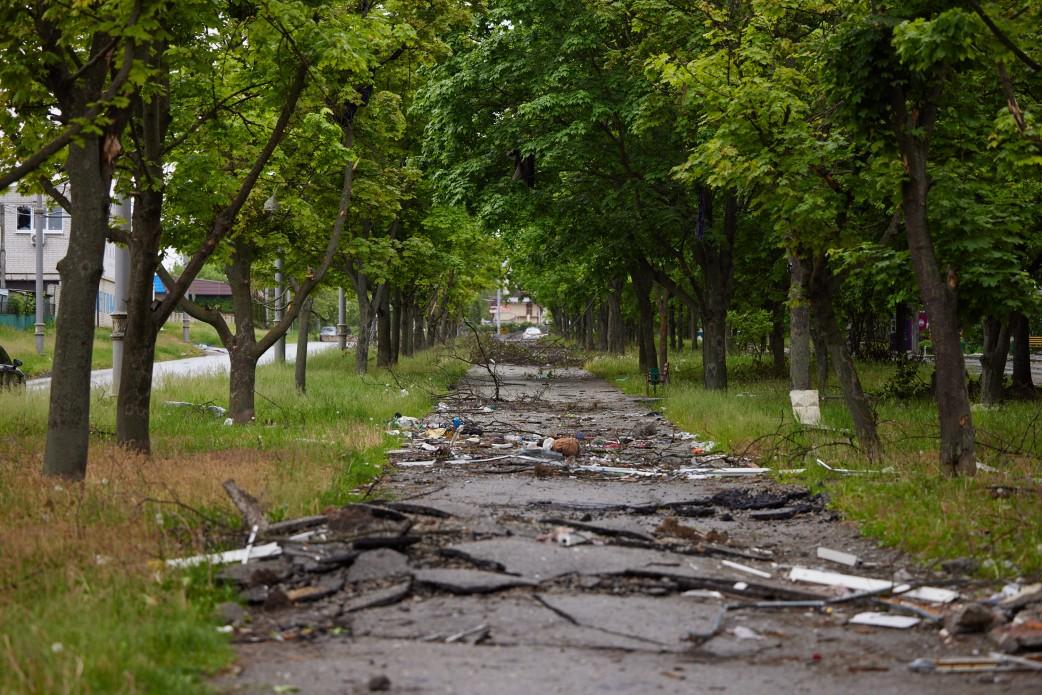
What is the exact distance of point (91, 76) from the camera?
10891 millimetres

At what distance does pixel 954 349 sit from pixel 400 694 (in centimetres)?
798

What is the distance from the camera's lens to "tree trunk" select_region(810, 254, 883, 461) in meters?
13.5

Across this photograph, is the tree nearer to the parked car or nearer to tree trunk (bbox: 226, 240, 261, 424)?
tree trunk (bbox: 226, 240, 261, 424)

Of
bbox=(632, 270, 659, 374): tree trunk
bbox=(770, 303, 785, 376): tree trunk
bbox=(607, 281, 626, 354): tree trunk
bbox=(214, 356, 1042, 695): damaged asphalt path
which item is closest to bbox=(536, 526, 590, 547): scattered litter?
bbox=(214, 356, 1042, 695): damaged asphalt path

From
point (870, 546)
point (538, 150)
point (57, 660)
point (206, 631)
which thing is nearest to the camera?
point (57, 660)

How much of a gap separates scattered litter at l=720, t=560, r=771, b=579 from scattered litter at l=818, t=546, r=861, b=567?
721 mm

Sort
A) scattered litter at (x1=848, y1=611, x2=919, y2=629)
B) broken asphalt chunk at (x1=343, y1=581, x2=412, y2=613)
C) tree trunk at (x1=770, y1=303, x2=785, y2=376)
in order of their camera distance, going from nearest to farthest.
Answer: scattered litter at (x1=848, y1=611, x2=919, y2=629), broken asphalt chunk at (x1=343, y1=581, x2=412, y2=613), tree trunk at (x1=770, y1=303, x2=785, y2=376)

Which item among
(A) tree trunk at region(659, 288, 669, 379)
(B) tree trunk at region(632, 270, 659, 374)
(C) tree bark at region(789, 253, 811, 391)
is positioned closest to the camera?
(C) tree bark at region(789, 253, 811, 391)

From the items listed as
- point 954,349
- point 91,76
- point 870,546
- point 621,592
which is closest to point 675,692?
point 621,592

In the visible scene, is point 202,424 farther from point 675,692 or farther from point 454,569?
point 675,692

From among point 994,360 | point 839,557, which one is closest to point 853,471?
point 839,557

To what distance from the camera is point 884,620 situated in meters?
6.63

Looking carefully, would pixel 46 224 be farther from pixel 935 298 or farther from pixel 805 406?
pixel 935 298

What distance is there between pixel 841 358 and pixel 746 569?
21.2 ft
